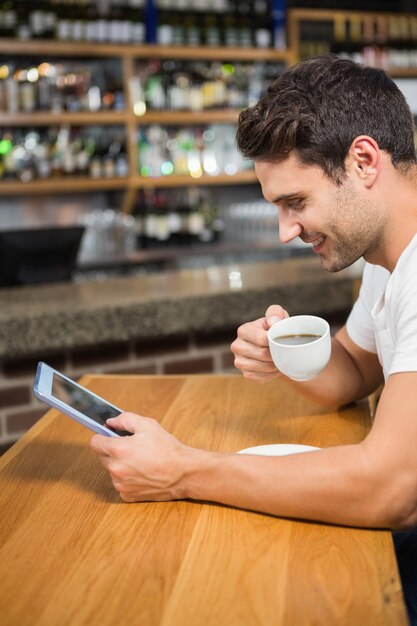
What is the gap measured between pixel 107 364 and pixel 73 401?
1.33 metres

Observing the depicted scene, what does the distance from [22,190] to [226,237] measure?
1735 mm

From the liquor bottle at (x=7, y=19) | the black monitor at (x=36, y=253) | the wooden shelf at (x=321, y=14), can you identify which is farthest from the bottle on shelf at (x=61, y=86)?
the black monitor at (x=36, y=253)

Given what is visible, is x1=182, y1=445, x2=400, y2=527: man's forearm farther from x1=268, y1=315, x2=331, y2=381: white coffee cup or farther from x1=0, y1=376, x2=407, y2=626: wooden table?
x1=268, y1=315, x2=331, y2=381: white coffee cup

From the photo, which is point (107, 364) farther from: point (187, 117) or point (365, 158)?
point (187, 117)

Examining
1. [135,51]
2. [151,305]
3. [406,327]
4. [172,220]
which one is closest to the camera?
[406,327]

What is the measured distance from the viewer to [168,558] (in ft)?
3.38

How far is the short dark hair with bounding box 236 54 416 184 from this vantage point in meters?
1.25

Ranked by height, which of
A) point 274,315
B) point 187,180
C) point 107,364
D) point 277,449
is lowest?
point 107,364

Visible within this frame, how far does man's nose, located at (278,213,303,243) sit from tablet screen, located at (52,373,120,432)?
408mm

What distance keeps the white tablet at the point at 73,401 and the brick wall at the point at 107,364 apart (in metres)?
1.22

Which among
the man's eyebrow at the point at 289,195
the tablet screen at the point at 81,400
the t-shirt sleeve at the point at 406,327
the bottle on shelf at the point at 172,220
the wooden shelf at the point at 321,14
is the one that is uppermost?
the wooden shelf at the point at 321,14

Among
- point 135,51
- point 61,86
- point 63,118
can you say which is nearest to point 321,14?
point 135,51

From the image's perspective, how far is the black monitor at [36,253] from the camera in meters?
3.47

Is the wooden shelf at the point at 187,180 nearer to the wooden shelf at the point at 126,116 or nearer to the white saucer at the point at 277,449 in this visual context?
the wooden shelf at the point at 126,116
